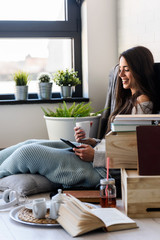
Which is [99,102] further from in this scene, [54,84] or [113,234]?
[113,234]

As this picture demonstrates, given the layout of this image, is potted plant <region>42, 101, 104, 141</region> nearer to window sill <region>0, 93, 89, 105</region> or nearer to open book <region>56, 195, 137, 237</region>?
window sill <region>0, 93, 89, 105</region>

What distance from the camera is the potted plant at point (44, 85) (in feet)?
14.9

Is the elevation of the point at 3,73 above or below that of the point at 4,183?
above

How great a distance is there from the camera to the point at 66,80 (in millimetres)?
4559

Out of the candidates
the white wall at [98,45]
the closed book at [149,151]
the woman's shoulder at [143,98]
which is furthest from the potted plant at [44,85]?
the closed book at [149,151]

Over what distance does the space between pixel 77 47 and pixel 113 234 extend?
3097mm

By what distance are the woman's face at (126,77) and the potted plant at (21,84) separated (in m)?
1.63

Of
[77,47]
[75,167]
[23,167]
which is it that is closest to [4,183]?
[23,167]

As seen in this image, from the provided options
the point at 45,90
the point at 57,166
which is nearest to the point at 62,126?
the point at 45,90

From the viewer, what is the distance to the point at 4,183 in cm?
281

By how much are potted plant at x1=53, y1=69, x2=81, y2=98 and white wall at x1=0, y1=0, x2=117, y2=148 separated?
15 cm

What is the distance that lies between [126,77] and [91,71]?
1.58 m

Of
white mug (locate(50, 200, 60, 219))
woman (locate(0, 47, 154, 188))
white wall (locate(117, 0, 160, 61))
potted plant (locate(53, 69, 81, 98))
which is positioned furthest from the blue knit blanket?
potted plant (locate(53, 69, 81, 98))

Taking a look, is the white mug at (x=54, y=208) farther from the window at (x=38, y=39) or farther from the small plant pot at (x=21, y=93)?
the window at (x=38, y=39)
